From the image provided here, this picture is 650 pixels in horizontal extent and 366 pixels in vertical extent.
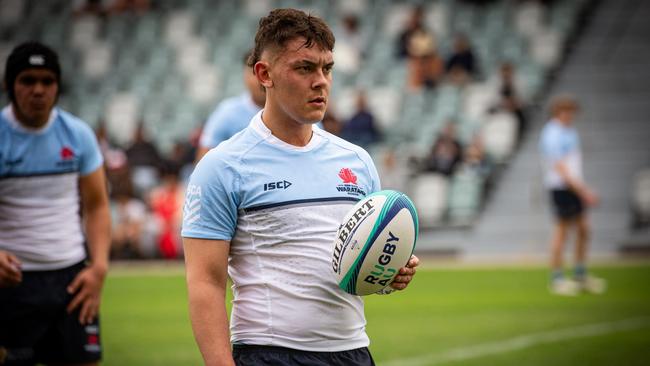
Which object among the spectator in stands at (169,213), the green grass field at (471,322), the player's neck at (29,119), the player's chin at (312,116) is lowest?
the green grass field at (471,322)

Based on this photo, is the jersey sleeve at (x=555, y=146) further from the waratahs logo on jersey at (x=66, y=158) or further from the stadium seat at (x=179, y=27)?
the stadium seat at (x=179, y=27)

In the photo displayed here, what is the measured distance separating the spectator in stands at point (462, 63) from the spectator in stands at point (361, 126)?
2.32 metres

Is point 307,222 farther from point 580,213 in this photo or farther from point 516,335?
point 580,213

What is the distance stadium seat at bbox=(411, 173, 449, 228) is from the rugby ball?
52.5ft

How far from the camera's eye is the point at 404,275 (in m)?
4.06

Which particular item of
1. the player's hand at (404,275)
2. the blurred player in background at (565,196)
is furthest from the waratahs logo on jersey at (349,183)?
the blurred player in background at (565,196)

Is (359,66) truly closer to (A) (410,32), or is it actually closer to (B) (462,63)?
(A) (410,32)

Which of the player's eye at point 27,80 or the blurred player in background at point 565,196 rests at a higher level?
the player's eye at point 27,80

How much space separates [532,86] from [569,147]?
26.4 feet

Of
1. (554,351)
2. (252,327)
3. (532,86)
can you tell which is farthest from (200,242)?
(532,86)

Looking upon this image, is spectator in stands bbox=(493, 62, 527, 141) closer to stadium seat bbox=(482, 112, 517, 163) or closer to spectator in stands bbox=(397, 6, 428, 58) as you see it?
stadium seat bbox=(482, 112, 517, 163)

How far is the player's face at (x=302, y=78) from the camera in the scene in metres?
3.99

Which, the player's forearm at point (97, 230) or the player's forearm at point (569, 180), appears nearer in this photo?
the player's forearm at point (97, 230)

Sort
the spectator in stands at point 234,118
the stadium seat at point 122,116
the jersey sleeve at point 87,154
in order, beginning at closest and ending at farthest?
the jersey sleeve at point 87,154 < the spectator in stands at point 234,118 < the stadium seat at point 122,116
